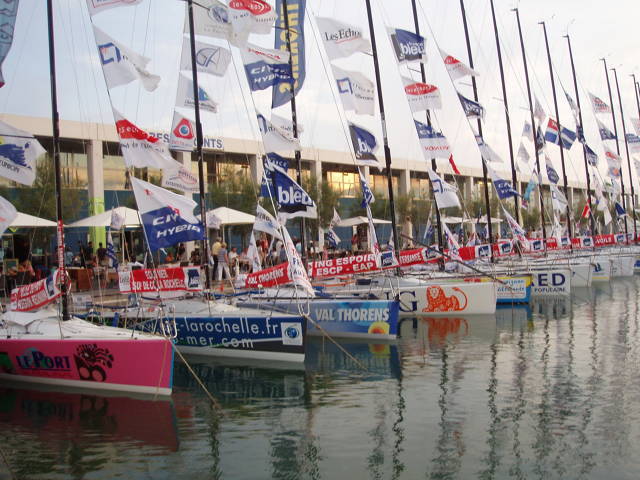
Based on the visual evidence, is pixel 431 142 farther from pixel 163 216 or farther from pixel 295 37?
pixel 163 216

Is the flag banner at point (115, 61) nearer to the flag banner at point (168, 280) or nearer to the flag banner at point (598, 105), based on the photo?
the flag banner at point (168, 280)

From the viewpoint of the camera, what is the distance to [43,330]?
13.6m

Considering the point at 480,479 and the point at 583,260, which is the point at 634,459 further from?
the point at 583,260

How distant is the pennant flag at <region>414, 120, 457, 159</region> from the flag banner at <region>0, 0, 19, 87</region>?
12.3m

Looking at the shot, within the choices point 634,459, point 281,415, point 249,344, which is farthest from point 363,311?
point 634,459

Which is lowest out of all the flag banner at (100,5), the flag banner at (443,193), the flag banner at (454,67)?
the flag banner at (443,193)

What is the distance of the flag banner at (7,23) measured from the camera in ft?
40.6

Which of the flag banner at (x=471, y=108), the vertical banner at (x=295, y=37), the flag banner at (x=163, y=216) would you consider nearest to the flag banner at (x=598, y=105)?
the flag banner at (x=471, y=108)

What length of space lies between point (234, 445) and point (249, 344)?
5.93m

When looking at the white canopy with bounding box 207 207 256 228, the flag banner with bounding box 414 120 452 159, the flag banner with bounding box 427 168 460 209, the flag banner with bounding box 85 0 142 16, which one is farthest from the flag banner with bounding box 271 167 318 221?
the white canopy with bounding box 207 207 256 228

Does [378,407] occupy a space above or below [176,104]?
below

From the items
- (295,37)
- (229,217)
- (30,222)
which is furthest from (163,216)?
(229,217)

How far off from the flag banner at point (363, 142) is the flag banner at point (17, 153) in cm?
867

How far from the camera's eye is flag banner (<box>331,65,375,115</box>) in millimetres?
19000
